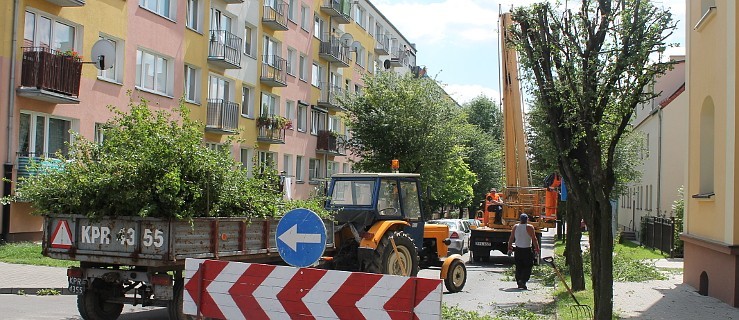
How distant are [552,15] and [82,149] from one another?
6.16 metres

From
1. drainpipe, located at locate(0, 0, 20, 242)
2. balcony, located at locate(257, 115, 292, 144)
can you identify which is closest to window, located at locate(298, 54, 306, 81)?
balcony, located at locate(257, 115, 292, 144)

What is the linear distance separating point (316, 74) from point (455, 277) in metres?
29.3

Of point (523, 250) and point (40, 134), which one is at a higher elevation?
point (40, 134)

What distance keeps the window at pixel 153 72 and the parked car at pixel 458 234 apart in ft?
34.7

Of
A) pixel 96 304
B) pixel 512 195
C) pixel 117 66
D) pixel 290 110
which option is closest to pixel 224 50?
pixel 117 66

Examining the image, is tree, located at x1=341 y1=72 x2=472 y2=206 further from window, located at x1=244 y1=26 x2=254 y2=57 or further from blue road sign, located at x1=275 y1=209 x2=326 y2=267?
blue road sign, located at x1=275 y1=209 x2=326 y2=267

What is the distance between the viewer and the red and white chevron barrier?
5.86m

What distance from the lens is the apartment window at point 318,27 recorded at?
42.6 metres

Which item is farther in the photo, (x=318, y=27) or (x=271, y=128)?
(x=318, y=27)

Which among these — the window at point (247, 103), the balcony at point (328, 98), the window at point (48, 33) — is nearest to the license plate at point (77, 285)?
the window at point (48, 33)

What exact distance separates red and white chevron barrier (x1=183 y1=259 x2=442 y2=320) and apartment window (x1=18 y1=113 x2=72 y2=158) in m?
14.8

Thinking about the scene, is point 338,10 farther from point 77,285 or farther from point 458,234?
point 77,285

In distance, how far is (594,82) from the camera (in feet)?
28.9

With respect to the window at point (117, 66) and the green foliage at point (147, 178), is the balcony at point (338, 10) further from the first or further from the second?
the green foliage at point (147, 178)
